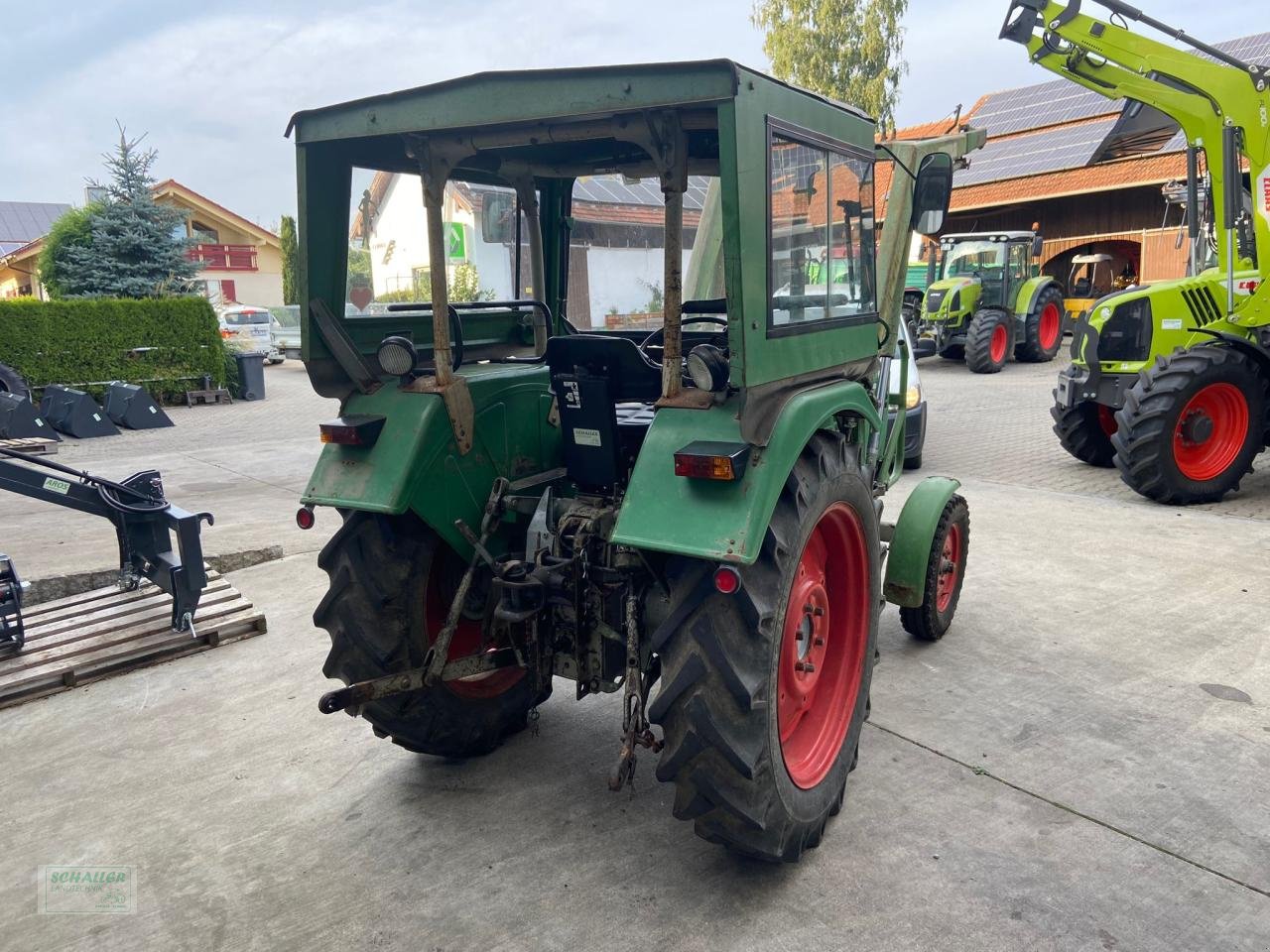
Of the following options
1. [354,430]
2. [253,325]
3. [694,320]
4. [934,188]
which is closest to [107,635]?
[354,430]

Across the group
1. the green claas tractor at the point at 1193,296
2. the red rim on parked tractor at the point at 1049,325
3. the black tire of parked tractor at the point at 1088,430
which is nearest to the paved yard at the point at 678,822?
the green claas tractor at the point at 1193,296

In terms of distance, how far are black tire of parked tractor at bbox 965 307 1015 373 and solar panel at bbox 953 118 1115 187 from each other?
5912 millimetres

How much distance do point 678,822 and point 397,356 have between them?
1.86 m

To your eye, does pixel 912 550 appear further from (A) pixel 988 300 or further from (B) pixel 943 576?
(A) pixel 988 300

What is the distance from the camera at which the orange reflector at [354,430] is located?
3129 mm

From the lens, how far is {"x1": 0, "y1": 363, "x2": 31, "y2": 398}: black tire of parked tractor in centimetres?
1365

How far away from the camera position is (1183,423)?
730 cm

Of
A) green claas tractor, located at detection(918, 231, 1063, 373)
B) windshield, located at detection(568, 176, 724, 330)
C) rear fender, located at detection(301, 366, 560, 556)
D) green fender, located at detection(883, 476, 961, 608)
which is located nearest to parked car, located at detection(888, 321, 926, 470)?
green fender, located at detection(883, 476, 961, 608)

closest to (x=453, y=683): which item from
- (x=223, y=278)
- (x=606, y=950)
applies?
(x=606, y=950)

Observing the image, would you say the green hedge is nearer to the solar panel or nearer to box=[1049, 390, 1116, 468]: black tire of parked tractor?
box=[1049, 390, 1116, 468]: black tire of parked tractor

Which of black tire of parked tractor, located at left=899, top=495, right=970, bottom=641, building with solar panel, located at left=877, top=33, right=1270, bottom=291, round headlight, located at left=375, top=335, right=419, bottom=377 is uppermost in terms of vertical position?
building with solar panel, located at left=877, top=33, right=1270, bottom=291

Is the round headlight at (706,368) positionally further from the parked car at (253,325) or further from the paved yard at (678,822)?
the parked car at (253,325)

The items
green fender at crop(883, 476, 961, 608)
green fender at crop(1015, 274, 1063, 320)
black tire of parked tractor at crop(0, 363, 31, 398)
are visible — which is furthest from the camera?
green fender at crop(1015, 274, 1063, 320)

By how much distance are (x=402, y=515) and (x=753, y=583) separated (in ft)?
4.32
